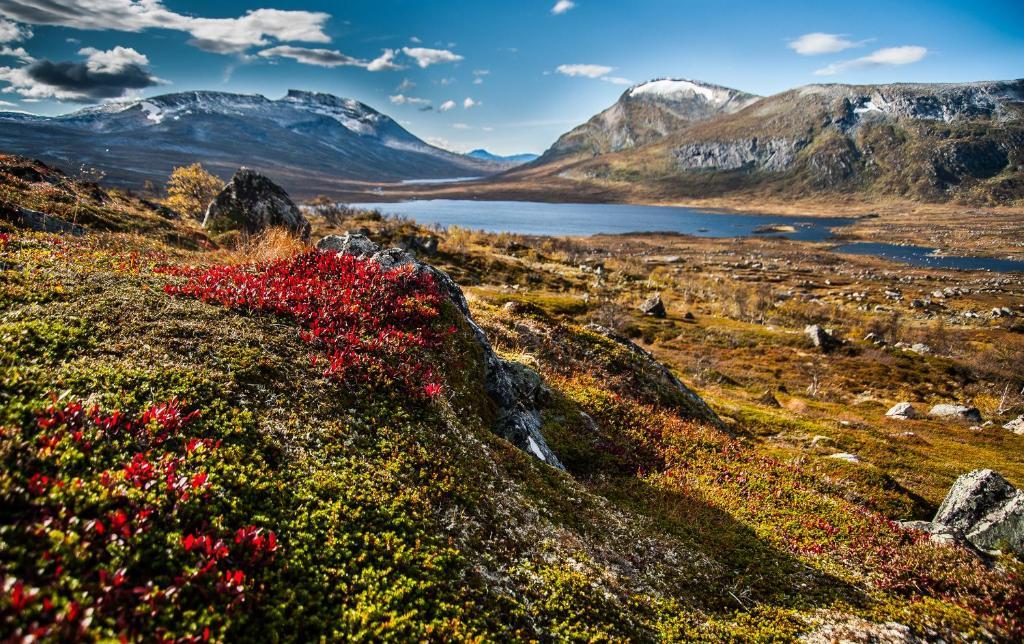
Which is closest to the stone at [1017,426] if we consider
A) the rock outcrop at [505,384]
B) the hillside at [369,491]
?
the hillside at [369,491]

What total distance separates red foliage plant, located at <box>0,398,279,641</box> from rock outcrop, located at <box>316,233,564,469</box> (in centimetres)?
974

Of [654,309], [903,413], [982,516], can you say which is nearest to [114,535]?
[982,516]

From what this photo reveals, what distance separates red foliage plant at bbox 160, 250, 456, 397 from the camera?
12.6 meters

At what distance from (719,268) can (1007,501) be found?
18699 centimetres

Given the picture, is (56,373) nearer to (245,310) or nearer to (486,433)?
(245,310)

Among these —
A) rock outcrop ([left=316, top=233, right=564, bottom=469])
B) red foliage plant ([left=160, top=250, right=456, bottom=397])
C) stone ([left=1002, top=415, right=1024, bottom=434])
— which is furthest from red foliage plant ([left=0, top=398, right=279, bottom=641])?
stone ([left=1002, top=415, right=1024, bottom=434])

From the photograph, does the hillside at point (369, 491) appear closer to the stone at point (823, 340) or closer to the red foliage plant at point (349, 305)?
the red foliage plant at point (349, 305)

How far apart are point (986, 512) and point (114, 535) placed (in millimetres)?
27223

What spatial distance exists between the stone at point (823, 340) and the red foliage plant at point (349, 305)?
3598 inches

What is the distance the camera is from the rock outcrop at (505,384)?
53.6 feet

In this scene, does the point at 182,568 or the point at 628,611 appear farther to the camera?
the point at 628,611

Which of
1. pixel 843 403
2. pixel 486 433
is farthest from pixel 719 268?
pixel 486 433

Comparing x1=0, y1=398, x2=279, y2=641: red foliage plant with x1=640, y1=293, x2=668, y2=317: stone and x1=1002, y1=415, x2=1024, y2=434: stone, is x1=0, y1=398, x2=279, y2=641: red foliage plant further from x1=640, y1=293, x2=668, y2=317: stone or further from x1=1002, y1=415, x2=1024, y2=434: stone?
x1=640, y1=293, x2=668, y2=317: stone

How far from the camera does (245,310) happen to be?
43.6 feet
